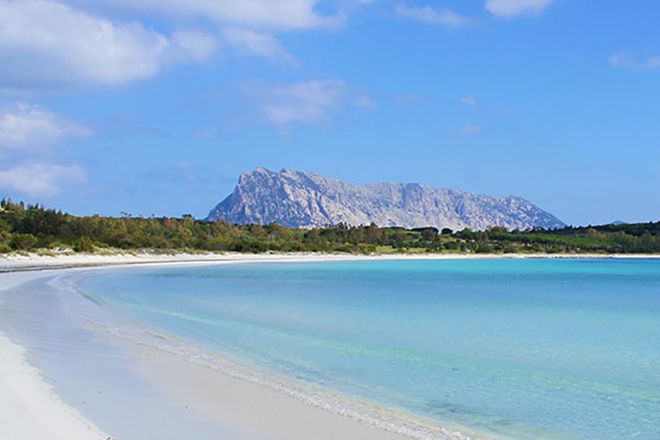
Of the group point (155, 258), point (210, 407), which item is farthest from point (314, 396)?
point (155, 258)

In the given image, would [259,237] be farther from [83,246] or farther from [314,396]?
[314,396]

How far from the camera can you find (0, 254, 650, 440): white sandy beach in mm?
6105

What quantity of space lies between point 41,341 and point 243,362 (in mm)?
3537

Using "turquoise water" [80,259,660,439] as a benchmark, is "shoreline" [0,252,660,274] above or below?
above

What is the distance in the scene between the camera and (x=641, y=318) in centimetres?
1986

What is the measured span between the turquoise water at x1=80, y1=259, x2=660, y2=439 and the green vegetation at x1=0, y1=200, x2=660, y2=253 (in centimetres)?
2933

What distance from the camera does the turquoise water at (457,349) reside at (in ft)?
26.0

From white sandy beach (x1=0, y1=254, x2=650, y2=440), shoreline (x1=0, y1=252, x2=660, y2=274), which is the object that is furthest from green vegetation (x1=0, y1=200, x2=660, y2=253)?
white sandy beach (x1=0, y1=254, x2=650, y2=440)

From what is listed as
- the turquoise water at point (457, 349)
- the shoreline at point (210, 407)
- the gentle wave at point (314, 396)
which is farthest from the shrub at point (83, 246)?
the shoreline at point (210, 407)

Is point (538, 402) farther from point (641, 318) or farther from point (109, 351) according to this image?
point (641, 318)

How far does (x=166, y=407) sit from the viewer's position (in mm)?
7293

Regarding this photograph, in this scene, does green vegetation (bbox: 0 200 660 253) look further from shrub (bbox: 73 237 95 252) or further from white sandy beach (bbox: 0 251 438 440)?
white sandy beach (bbox: 0 251 438 440)

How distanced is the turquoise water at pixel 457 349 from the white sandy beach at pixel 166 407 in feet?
3.90

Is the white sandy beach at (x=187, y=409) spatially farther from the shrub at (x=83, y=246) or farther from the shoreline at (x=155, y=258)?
the shrub at (x=83, y=246)
